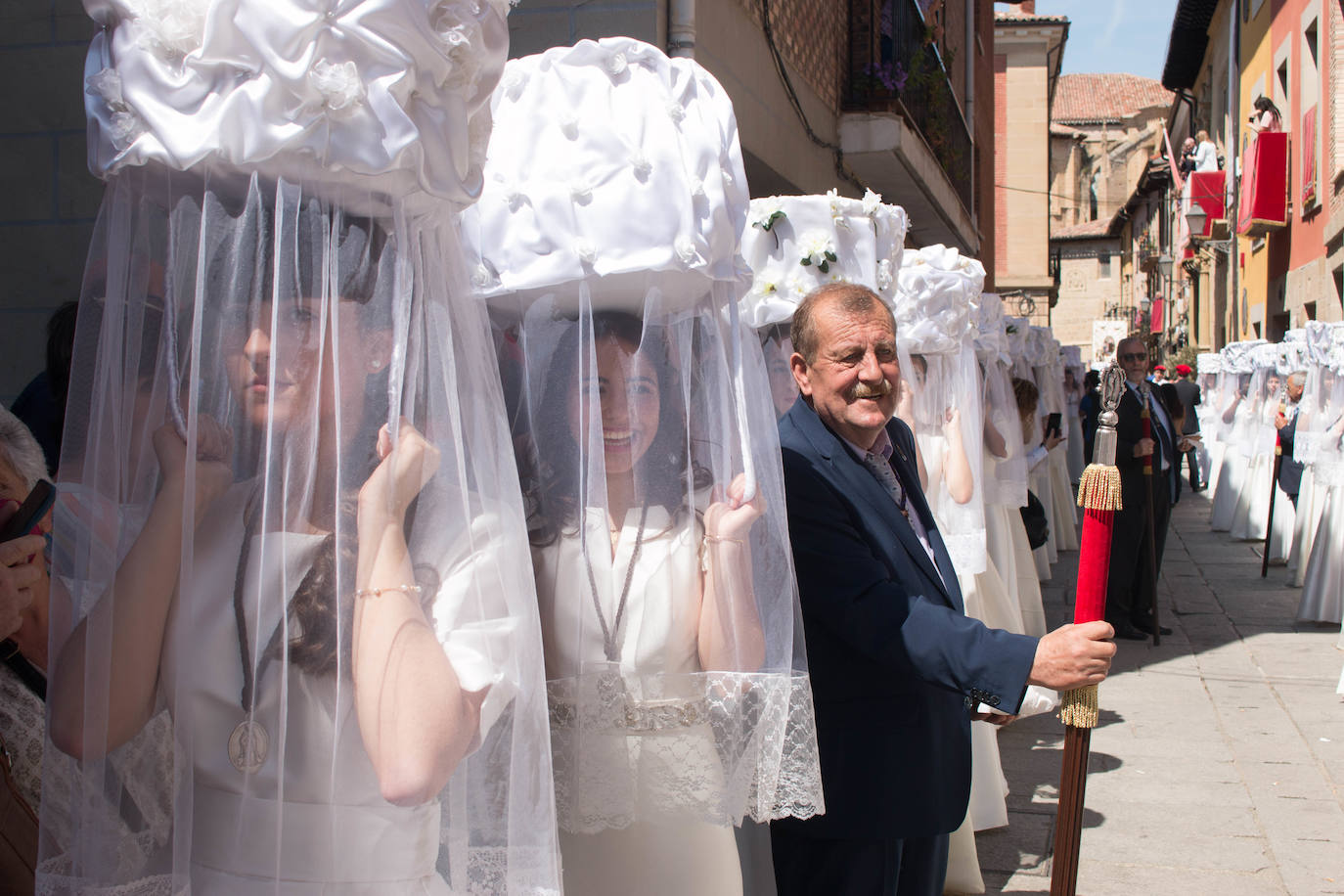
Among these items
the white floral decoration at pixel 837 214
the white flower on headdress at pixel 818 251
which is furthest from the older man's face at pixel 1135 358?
the white flower on headdress at pixel 818 251

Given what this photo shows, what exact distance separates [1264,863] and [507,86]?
14.0 feet

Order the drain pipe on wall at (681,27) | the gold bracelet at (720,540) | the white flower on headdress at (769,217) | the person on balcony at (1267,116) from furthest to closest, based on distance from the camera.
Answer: the person on balcony at (1267,116) < the drain pipe on wall at (681,27) < the white flower on headdress at (769,217) < the gold bracelet at (720,540)

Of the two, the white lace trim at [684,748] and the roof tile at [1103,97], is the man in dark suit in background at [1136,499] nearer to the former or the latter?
the white lace trim at [684,748]

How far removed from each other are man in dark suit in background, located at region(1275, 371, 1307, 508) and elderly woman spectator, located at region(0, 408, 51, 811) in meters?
10.3

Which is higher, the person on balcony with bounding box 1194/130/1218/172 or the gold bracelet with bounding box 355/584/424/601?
the person on balcony with bounding box 1194/130/1218/172

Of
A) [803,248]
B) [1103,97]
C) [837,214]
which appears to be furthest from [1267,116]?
[1103,97]

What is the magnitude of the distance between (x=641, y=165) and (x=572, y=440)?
1.82ft

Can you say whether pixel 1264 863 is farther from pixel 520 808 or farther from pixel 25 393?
pixel 25 393

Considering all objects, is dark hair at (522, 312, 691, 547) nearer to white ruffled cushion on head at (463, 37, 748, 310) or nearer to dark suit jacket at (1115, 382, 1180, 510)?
white ruffled cushion on head at (463, 37, 748, 310)

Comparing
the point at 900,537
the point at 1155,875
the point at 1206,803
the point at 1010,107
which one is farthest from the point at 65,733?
the point at 1010,107

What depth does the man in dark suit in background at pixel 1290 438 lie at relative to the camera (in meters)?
10.3

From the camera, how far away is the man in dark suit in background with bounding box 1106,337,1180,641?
8.23m

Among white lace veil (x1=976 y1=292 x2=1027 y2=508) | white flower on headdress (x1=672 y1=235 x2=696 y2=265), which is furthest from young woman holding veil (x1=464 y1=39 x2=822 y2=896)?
white lace veil (x1=976 y1=292 x2=1027 y2=508)

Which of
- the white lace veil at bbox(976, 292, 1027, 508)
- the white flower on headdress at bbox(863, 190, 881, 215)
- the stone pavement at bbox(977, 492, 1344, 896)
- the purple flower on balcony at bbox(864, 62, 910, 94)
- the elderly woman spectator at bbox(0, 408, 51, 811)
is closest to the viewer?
the elderly woman spectator at bbox(0, 408, 51, 811)
